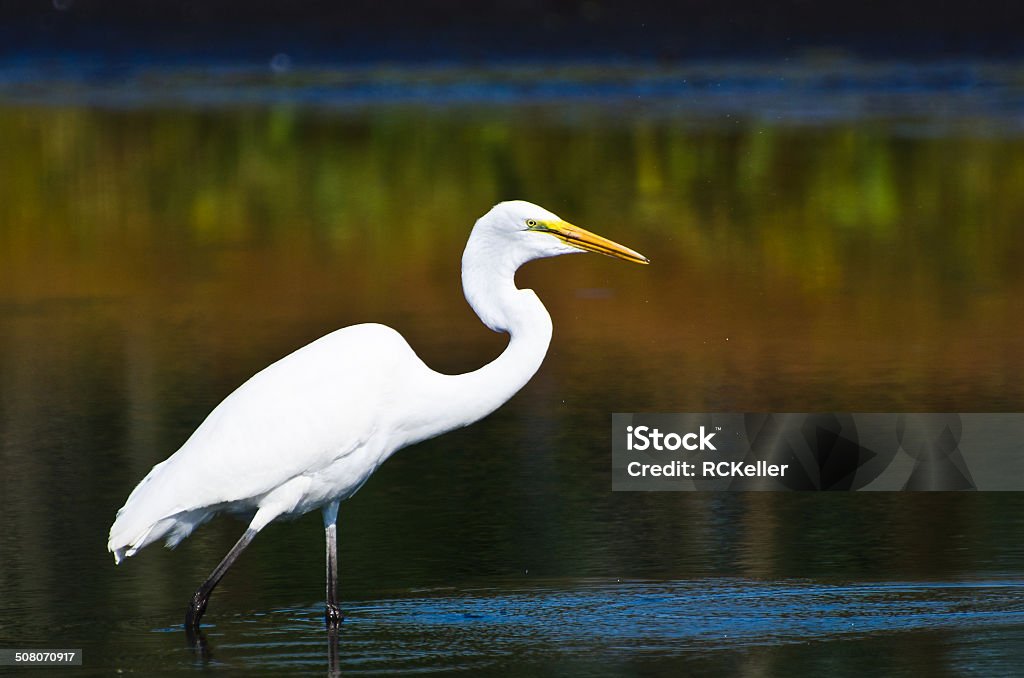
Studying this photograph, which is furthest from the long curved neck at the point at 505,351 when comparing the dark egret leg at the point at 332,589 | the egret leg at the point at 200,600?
the egret leg at the point at 200,600

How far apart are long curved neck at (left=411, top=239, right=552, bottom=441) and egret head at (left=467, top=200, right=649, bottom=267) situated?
4 cm

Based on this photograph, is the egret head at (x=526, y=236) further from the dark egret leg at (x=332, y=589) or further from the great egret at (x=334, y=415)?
the dark egret leg at (x=332, y=589)

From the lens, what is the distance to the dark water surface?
6.12 metres

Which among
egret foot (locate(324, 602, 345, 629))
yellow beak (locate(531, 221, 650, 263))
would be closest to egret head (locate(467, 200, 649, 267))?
yellow beak (locate(531, 221, 650, 263))

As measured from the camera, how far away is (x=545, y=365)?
9852 millimetres

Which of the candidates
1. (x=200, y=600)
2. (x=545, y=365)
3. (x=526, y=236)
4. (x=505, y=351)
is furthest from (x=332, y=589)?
(x=545, y=365)

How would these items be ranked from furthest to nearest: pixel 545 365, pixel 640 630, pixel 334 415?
1. pixel 545 365
2. pixel 334 415
3. pixel 640 630

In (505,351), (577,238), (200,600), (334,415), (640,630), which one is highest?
(577,238)

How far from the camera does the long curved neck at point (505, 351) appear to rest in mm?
6410

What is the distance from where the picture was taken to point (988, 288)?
1151cm

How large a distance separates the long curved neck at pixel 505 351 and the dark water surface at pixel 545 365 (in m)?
0.56

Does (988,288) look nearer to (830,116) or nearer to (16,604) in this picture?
(16,604)

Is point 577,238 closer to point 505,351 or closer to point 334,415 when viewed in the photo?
point 505,351

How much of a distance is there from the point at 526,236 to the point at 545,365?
3.49 meters
